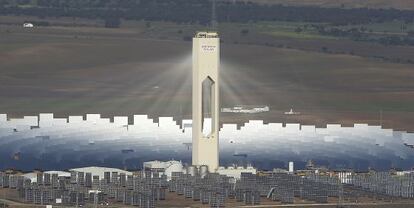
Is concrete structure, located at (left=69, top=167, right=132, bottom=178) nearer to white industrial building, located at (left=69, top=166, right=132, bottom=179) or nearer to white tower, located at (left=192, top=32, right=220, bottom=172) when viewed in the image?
white industrial building, located at (left=69, top=166, right=132, bottom=179)

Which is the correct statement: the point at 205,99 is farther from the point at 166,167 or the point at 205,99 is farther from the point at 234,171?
the point at 166,167

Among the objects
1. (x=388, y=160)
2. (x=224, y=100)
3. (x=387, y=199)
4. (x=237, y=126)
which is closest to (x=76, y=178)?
(x=387, y=199)

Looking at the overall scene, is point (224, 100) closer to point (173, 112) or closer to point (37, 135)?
point (173, 112)

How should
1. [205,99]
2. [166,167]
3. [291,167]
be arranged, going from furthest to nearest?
[291,167] < [166,167] < [205,99]

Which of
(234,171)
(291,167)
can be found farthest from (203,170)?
(291,167)

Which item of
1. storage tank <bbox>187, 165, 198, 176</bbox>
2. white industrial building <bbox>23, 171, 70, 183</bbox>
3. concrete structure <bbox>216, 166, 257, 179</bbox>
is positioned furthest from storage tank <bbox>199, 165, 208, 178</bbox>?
white industrial building <bbox>23, 171, 70, 183</bbox>

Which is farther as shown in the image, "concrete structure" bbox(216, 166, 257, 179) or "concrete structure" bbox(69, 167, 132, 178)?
"concrete structure" bbox(69, 167, 132, 178)

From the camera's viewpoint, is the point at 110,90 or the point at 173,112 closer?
the point at 173,112

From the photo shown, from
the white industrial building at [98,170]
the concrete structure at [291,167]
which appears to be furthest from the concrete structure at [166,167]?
the concrete structure at [291,167]
